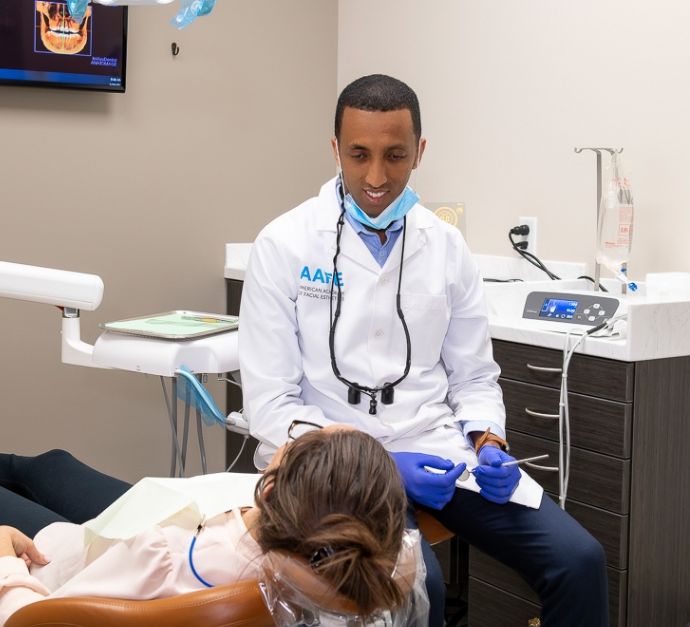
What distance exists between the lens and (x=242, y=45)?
3166 millimetres

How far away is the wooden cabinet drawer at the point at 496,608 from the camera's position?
86.0 inches

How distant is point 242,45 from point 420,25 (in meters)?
0.58

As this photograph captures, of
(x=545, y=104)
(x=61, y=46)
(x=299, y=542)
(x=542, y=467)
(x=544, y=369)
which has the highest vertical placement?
(x=61, y=46)

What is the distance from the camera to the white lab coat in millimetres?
1739

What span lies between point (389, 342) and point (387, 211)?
9.5 inches

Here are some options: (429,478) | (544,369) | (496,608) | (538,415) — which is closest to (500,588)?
(496,608)

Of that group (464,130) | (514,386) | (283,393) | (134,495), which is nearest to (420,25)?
(464,130)

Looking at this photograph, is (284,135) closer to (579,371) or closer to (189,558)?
(579,371)

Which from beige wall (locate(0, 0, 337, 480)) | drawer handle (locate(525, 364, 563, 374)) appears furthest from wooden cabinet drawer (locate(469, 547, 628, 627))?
beige wall (locate(0, 0, 337, 480))

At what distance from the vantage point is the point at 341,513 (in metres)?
1.07

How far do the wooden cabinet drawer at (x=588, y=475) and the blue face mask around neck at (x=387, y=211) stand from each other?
26.4 inches

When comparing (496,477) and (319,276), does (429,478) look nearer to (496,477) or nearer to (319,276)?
(496,477)

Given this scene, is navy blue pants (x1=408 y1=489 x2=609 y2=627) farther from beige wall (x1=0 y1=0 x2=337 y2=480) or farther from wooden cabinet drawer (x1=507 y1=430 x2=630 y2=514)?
beige wall (x1=0 y1=0 x2=337 y2=480)

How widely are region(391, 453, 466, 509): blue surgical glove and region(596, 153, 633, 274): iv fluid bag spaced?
0.99 metres
